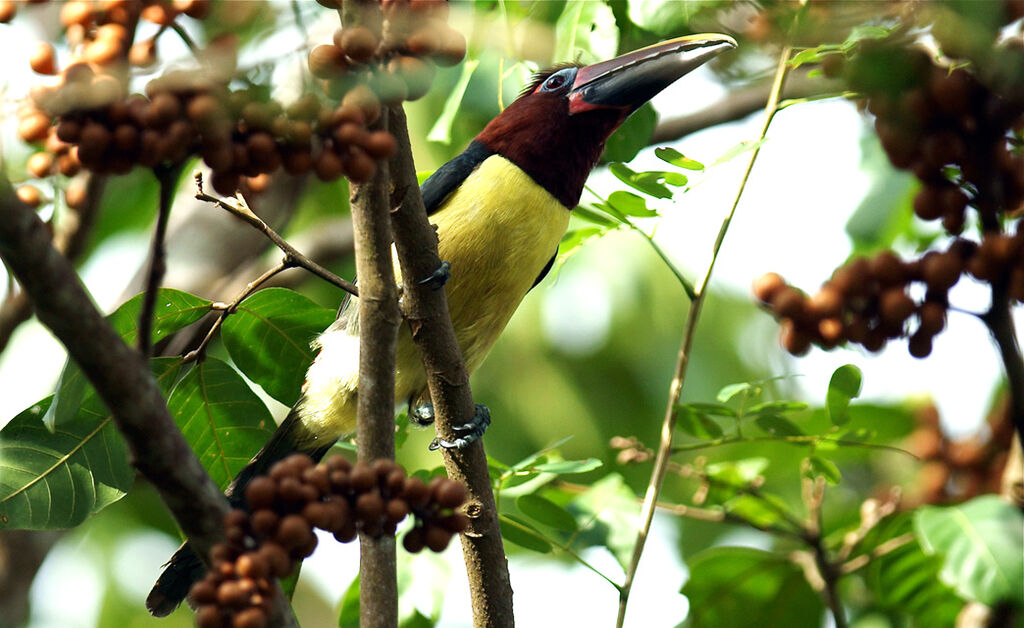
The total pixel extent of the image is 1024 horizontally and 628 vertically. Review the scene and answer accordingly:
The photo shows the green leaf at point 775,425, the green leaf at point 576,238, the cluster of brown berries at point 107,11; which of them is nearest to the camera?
the cluster of brown berries at point 107,11

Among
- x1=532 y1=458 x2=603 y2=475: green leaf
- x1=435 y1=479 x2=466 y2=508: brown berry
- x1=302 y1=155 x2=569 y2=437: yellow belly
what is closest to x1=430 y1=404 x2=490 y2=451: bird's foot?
x1=532 y1=458 x2=603 y2=475: green leaf

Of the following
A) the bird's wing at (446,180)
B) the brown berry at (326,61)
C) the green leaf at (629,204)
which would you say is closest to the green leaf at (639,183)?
the green leaf at (629,204)

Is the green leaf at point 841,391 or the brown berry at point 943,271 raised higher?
the brown berry at point 943,271

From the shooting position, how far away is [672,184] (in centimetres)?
249

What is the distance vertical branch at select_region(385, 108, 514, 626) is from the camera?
2.02 m

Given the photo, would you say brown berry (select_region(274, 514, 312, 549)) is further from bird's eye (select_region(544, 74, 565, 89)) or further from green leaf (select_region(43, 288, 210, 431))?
bird's eye (select_region(544, 74, 565, 89))

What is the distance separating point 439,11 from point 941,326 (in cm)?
101

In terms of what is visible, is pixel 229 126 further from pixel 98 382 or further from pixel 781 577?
pixel 781 577

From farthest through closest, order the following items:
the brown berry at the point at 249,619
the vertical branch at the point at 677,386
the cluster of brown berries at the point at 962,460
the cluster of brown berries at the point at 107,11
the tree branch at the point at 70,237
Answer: the cluster of brown berries at the point at 962,460, the tree branch at the point at 70,237, the vertical branch at the point at 677,386, the cluster of brown berries at the point at 107,11, the brown berry at the point at 249,619

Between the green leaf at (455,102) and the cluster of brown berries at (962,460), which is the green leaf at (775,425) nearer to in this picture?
the green leaf at (455,102)

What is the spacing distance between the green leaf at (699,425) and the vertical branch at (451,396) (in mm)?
573

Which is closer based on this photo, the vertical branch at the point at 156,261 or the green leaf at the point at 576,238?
the vertical branch at the point at 156,261

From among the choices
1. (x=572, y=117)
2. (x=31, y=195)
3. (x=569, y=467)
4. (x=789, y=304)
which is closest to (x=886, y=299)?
(x=789, y=304)

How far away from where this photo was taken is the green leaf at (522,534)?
2.49 meters
